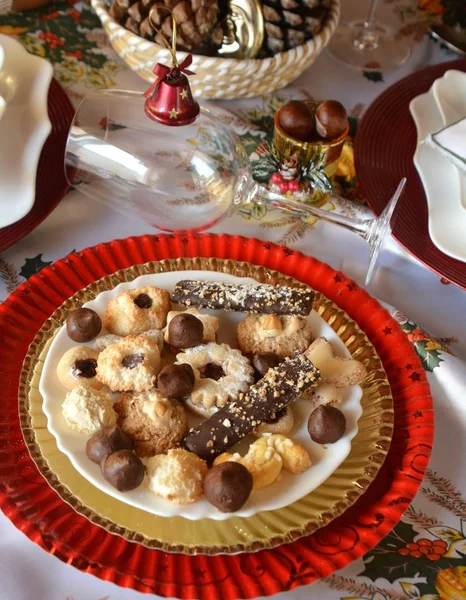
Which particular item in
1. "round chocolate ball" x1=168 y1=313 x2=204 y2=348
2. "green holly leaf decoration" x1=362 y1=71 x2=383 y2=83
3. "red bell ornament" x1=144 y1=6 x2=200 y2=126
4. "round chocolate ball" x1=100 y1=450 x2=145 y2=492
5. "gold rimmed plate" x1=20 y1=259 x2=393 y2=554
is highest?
"red bell ornament" x1=144 y1=6 x2=200 y2=126

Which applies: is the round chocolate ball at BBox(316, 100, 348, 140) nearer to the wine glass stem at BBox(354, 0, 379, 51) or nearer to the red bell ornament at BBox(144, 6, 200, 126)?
the red bell ornament at BBox(144, 6, 200, 126)

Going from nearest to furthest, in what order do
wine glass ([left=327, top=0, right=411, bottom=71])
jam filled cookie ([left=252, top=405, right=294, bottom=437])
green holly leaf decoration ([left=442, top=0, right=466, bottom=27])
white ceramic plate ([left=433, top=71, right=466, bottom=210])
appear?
jam filled cookie ([left=252, top=405, right=294, bottom=437]) < white ceramic plate ([left=433, top=71, right=466, bottom=210]) < wine glass ([left=327, top=0, right=411, bottom=71]) < green holly leaf decoration ([left=442, top=0, right=466, bottom=27])

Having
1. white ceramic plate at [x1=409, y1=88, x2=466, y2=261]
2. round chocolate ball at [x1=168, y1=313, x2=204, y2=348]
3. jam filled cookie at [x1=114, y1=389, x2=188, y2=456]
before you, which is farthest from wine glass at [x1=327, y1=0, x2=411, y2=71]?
jam filled cookie at [x1=114, y1=389, x2=188, y2=456]

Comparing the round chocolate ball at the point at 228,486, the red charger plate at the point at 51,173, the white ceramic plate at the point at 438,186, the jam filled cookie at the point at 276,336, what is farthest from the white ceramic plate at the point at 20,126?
the white ceramic plate at the point at 438,186

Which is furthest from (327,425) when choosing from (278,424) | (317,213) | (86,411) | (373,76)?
(373,76)

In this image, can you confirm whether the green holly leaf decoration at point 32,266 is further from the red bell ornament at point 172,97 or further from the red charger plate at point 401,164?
the red charger plate at point 401,164

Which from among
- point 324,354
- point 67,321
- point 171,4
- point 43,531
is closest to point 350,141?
point 171,4
